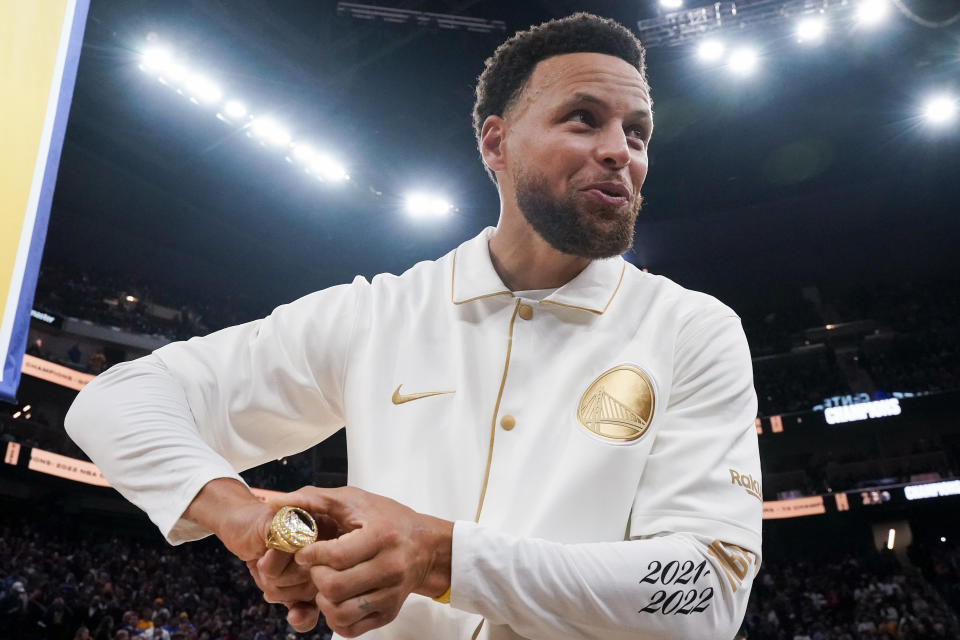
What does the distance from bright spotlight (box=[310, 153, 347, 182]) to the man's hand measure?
15280 mm

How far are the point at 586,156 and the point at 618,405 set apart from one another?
52cm

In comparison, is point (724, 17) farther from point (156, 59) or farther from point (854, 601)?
point (854, 601)

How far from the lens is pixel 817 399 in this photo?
61.7 feet

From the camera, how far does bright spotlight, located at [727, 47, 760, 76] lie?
12.4 m

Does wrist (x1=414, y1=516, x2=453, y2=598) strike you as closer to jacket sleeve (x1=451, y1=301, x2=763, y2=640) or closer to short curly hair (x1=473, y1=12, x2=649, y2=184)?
jacket sleeve (x1=451, y1=301, x2=763, y2=640)

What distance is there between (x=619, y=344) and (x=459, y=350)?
298 millimetres

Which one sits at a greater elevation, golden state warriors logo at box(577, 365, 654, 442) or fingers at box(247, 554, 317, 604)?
golden state warriors logo at box(577, 365, 654, 442)

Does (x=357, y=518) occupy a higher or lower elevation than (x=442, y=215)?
lower

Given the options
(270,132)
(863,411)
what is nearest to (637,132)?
(270,132)

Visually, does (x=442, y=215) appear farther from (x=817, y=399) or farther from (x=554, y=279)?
(x=554, y=279)

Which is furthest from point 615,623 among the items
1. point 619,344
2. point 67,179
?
point 67,179

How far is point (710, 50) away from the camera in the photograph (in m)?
12.2

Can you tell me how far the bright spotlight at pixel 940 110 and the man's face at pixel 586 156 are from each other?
53.8 feet

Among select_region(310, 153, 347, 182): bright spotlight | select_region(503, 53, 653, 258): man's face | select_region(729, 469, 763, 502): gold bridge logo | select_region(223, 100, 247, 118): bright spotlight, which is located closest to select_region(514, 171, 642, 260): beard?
select_region(503, 53, 653, 258): man's face
